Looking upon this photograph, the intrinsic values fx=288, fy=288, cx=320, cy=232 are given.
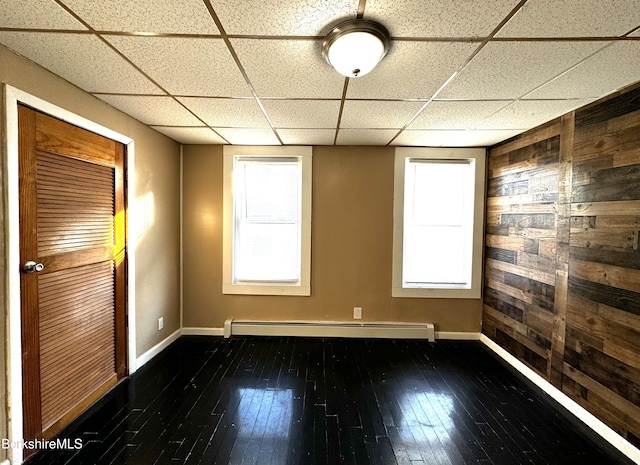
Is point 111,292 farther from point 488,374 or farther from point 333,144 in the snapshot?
point 488,374

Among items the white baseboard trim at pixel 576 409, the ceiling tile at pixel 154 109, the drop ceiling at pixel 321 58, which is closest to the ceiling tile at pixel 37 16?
the drop ceiling at pixel 321 58

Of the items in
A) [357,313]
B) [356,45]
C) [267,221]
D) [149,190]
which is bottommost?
[357,313]

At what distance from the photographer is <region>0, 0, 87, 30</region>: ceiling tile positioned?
1198mm

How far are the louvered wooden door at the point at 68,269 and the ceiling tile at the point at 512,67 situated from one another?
255 cm

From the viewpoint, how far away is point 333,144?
10.9 feet

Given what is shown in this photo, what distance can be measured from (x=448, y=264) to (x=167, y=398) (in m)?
3.14

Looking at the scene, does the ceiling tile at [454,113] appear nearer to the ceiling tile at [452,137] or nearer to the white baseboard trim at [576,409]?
the ceiling tile at [452,137]

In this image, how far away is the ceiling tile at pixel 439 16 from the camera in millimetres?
1164

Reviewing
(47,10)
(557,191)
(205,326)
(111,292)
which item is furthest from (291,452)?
(557,191)

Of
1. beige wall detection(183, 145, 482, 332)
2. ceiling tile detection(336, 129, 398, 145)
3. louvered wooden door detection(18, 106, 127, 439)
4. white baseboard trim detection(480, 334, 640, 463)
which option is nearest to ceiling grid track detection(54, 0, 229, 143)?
louvered wooden door detection(18, 106, 127, 439)

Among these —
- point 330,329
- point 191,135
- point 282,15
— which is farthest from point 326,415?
point 191,135

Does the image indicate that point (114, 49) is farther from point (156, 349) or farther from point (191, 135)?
point (156, 349)

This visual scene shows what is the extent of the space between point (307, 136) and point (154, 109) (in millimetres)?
1389

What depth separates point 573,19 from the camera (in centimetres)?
123
